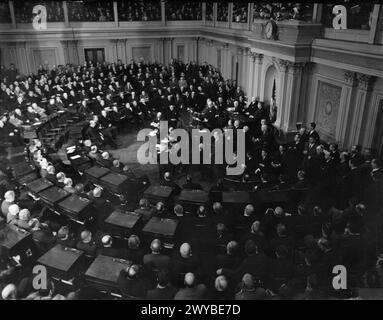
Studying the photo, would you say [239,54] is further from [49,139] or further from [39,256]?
[39,256]

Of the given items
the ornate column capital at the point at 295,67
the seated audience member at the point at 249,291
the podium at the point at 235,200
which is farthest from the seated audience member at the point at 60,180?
the ornate column capital at the point at 295,67

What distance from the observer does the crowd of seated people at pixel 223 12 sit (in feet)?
68.4

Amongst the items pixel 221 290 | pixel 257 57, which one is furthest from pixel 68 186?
pixel 257 57

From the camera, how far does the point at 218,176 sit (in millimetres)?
10922

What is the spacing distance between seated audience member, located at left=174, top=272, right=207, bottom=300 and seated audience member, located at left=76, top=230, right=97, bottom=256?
1909 mm

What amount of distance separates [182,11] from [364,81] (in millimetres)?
19148

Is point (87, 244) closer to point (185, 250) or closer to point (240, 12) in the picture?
point (185, 250)

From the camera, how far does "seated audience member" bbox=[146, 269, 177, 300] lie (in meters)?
5.41

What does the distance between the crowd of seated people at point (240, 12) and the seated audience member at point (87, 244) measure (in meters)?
15.3

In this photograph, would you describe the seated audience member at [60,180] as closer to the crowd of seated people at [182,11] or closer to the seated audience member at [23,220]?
the seated audience member at [23,220]

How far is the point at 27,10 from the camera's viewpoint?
78.3 ft

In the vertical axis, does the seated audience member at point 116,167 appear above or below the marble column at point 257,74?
below

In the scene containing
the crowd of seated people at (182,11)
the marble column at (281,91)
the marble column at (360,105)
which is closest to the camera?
the marble column at (360,105)

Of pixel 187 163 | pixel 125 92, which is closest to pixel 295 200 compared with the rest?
pixel 187 163
